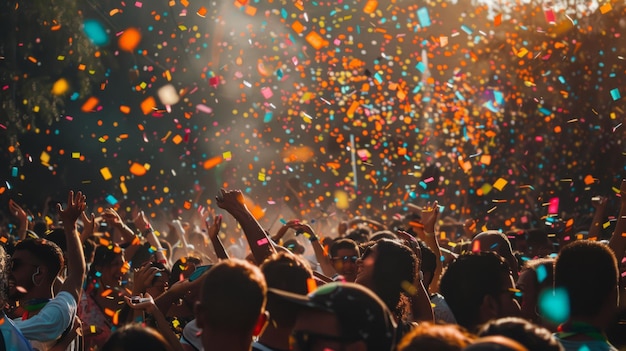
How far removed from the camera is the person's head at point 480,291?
4.36 m

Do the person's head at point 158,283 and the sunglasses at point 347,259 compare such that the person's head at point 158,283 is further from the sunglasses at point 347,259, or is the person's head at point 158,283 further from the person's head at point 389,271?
the person's head at point 389,271

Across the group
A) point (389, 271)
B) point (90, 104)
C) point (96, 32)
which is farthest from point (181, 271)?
point (90, 104)

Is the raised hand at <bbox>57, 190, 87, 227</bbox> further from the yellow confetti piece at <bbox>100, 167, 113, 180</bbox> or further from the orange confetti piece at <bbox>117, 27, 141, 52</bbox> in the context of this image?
the orange confetti piece at <bbox>117, 27, 141, 52</bbox>

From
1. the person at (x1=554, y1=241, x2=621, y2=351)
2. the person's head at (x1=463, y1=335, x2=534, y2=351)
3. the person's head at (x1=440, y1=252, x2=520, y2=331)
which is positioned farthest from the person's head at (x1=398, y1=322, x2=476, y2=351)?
the person's head at (x1=440, y1=252, x2=520, y2=331)

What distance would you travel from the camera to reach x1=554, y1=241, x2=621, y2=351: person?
11.8 ft

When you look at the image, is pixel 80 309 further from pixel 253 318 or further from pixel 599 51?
pixel 599 51

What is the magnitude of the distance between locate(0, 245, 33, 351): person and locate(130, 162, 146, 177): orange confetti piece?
19.6m

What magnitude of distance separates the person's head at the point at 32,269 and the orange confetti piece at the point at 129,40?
18.7 meters

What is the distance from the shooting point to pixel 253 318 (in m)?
3.22

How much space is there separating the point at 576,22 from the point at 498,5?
4.13m

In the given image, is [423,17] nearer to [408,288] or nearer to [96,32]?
[96,32]

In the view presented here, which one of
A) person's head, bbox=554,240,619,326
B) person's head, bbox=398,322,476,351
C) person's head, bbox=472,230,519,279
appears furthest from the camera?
person's head, bbox=472,230,519,279

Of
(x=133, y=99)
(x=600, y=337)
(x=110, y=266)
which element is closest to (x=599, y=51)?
(x=133, y=99)

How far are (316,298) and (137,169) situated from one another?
69.5ft
